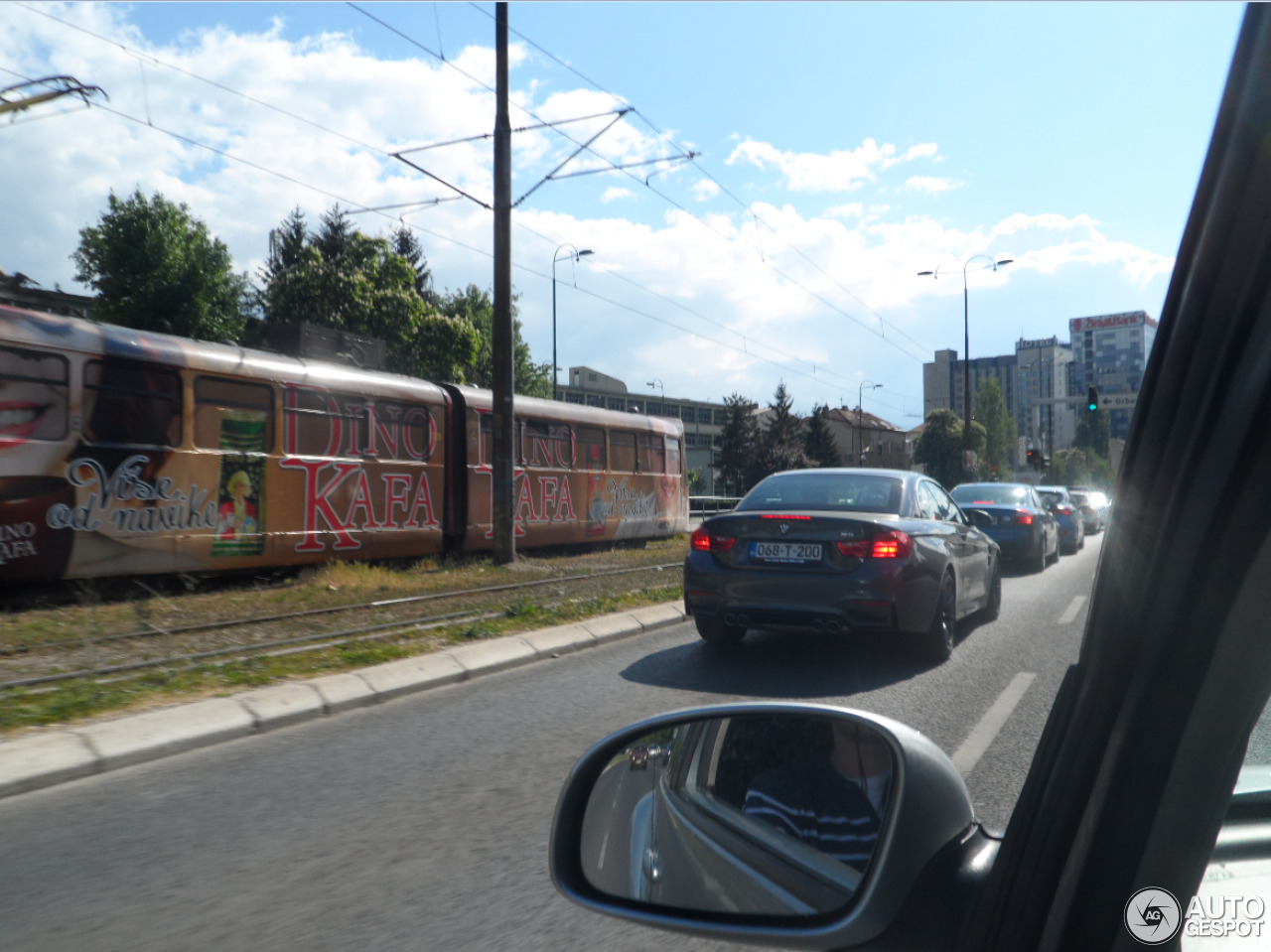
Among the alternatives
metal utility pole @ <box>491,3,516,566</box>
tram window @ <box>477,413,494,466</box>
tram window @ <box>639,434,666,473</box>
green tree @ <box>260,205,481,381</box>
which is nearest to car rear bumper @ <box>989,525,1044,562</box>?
metal utility pole @ <box>491,3,516,566</box>

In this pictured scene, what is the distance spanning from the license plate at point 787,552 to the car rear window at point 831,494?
443 mm

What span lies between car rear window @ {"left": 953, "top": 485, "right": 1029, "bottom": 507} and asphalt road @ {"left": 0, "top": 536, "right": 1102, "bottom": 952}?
8919mm

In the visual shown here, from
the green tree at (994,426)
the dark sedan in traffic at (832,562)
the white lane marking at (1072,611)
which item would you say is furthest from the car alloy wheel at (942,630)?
the green tree at (994,426)

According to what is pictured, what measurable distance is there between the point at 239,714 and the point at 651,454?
17315mm

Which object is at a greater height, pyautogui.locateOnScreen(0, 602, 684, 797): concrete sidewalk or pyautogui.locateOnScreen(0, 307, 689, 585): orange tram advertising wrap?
pyautogui.locateOnScreen(0, 307, 689, 585): orange tram advertising wrap

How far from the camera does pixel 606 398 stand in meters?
102

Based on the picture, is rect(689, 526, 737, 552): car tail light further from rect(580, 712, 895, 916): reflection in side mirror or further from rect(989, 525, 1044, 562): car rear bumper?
rect(989, 525, 1044, 562): car rear bumper

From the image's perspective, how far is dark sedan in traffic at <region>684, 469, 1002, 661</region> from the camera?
6820mm

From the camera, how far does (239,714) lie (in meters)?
5.68

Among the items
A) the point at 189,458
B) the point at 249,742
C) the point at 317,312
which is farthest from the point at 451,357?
the point at 249,742

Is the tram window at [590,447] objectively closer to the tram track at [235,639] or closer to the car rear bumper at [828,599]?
the tram track at [235,639]

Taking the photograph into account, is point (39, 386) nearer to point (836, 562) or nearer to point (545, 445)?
point (836, 562)

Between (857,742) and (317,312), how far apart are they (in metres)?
39.9

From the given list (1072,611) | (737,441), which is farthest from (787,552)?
(737,441)
